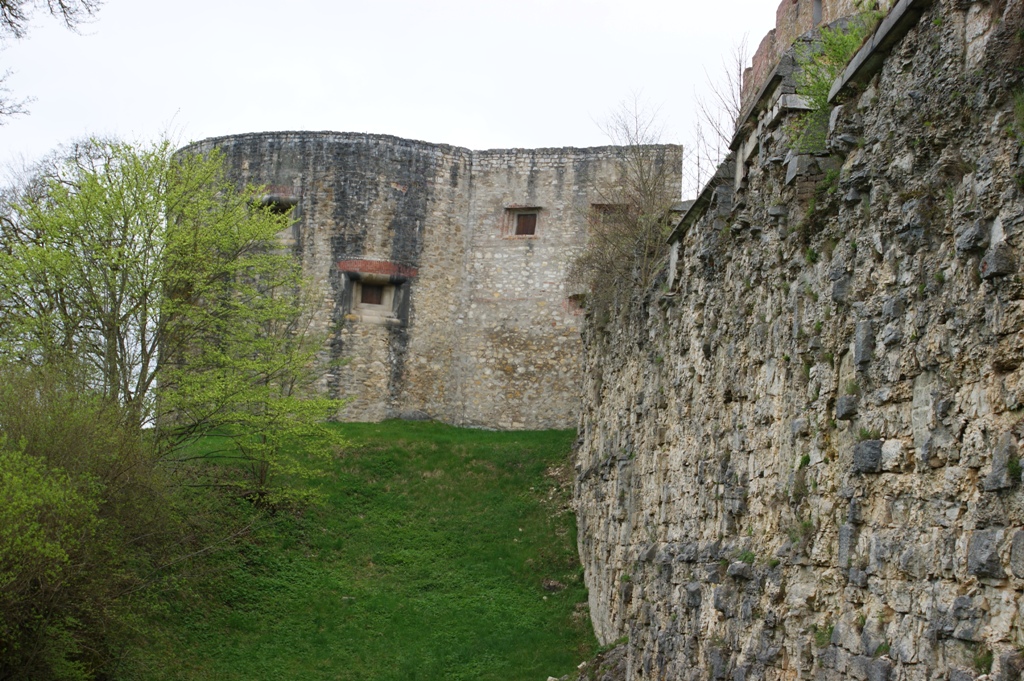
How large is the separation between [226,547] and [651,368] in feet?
24.7

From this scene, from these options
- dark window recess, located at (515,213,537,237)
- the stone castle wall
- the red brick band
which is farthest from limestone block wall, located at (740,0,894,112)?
the red brick band

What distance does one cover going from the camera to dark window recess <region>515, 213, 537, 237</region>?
2777 cm

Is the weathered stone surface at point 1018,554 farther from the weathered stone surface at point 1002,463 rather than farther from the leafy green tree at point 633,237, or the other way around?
the leafy green tree at point 633,237

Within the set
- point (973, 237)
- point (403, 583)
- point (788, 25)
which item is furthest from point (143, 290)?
point (973, 237)

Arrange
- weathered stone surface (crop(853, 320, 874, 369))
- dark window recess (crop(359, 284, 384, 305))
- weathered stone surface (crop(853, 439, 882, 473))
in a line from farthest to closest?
dark window recess (crop(359, 284, 384, 305)), weathered stone surface (crop(853, 320, 874, 369)), weathered stone surface (crop(853, 439, 882, 473))

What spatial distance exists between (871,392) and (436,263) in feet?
74.8

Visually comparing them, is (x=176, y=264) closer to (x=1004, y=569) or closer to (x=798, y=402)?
(x=798, y=402)

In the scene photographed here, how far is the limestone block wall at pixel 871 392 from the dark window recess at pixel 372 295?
18605 millimetres

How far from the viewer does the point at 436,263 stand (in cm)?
2752

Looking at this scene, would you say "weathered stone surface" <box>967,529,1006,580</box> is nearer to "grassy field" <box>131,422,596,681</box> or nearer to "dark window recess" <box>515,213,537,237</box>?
"grassy field" <box>131,422,596,681</box>

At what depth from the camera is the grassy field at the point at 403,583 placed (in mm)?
14875

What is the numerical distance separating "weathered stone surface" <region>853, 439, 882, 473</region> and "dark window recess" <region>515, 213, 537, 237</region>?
22857mm

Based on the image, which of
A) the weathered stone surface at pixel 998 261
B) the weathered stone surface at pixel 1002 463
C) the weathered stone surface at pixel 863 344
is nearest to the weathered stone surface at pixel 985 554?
the weathered stone surface at pixel 1002 463

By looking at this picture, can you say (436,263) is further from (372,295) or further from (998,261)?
(998,261)
